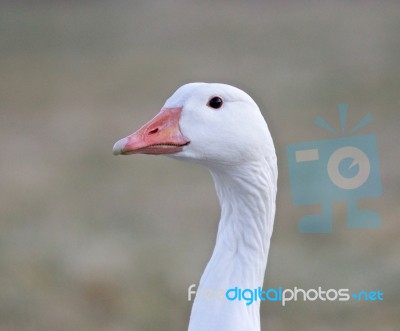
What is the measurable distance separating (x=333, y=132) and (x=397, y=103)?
1.55 m

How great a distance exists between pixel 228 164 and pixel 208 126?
89 millimetres

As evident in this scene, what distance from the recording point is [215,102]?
6.94ft

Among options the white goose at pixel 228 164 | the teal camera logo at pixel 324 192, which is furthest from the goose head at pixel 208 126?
the teal camera logo at pixel 324 192

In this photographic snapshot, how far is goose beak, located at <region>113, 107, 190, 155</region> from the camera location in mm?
2068

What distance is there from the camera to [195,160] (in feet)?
6.95

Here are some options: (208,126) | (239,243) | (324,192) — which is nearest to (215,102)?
(208,126)

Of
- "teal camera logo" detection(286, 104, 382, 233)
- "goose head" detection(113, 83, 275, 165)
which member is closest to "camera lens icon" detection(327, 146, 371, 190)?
"teal camera logo" detection(286, 104, 382, 233)

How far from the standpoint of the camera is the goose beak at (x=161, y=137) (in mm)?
2068

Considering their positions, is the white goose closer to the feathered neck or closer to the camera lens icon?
the feathered neck

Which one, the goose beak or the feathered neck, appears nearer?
the goose beak

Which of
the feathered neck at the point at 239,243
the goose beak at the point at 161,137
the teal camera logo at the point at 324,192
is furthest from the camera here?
the teal camera logo at the point at 324,192

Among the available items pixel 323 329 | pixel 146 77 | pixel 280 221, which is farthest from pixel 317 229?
pixel 146 77

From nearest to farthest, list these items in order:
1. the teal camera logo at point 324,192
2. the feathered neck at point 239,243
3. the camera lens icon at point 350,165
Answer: the feathered neck at point 239,243
the camera lens icon at point 350,165
the teal camera logo at point 324,192

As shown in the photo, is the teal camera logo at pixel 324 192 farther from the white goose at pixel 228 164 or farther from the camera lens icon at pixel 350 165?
the white goose at pixel 228 164
